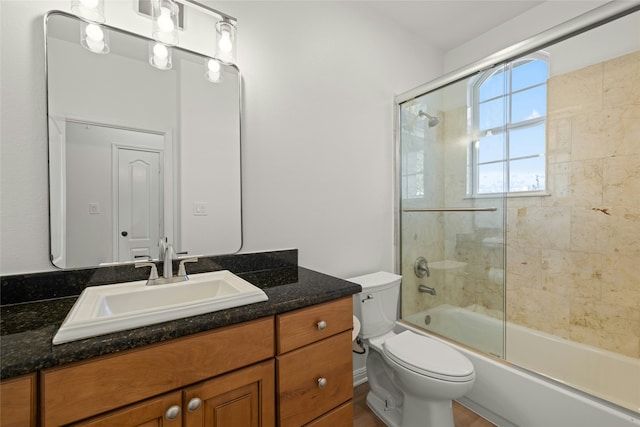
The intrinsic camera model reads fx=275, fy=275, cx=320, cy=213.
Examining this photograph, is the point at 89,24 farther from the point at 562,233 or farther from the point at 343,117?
the point at 562,233

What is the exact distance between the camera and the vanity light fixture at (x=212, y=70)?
1370 millimetres

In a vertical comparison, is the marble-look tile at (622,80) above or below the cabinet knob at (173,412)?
above

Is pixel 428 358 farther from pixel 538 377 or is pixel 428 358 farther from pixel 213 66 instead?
pixel 213 66

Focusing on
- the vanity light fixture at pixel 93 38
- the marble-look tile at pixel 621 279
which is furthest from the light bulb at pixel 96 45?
the marble-look tile at pixel 621 279

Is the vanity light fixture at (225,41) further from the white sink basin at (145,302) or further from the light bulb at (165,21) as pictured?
the white sink basin at (145,302)

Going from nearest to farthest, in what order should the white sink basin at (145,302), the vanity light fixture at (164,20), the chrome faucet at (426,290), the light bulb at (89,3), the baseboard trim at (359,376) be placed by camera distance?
1. the white sink basin at (145,302)
2. the light bulb at (89,3)
3. the vanity light fixture at (164,20)
4. the baseboard trim at (359,376)
5. the chrome faucet at (426,290)

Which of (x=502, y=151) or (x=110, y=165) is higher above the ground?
(x=502, y=151)

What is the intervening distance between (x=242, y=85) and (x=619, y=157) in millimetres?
2370

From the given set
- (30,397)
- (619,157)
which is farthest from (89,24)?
(619,157)

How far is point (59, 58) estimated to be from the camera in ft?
3.51

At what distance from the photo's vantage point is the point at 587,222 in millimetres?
1875

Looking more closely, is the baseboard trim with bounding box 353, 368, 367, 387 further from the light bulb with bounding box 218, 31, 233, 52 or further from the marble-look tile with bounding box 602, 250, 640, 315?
the light bulb with bounding box 218, 31, 233, 52

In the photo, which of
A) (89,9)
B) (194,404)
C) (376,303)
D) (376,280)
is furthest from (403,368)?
(89,9)

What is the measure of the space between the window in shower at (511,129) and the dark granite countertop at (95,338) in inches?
60.9
